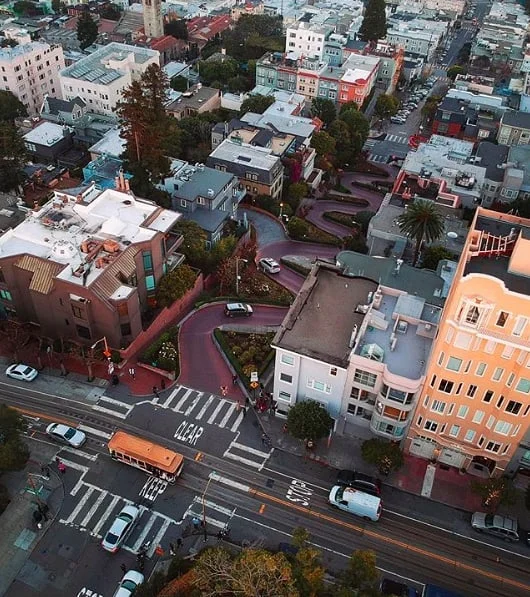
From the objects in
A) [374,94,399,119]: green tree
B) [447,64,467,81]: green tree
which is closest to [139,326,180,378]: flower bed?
[374,94,399,119]: green tree

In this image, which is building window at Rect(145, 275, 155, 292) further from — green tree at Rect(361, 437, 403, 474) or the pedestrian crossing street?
the pedestrian crossing street

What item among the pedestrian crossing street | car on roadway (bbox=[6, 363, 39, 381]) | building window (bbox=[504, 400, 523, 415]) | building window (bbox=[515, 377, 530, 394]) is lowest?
the pedestrian crossing street

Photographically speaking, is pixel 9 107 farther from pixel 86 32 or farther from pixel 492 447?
pixel 492 447

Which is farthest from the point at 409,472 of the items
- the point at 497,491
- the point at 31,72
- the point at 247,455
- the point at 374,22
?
the point at 374,22

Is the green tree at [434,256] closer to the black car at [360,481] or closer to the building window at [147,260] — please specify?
the black car at [360,481]

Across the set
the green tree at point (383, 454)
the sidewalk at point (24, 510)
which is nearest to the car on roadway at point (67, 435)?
the sidewalk at point (24, 510)
